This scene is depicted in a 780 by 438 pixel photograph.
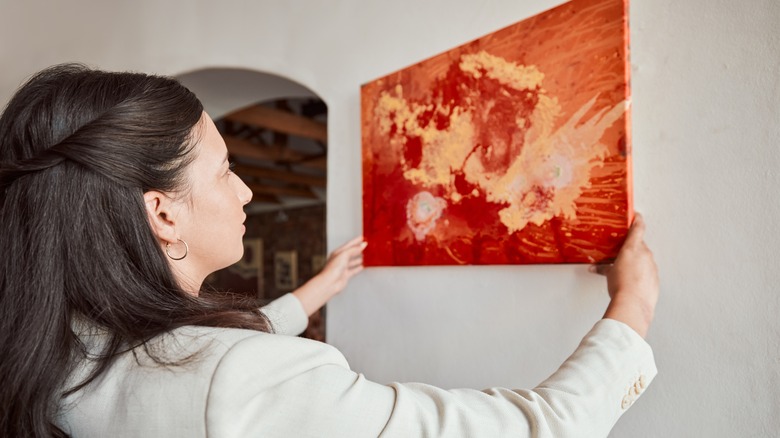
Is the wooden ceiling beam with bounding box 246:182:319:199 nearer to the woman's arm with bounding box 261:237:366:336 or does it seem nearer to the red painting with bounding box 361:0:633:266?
the woman's arm with bounding box 261:237:366:336

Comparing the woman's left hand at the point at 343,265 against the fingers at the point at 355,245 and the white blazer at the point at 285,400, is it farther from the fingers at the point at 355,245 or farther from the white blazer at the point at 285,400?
the white blazer at the point at 285,400

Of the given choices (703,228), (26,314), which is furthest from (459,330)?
(26,314)

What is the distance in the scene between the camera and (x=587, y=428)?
0.70 meters

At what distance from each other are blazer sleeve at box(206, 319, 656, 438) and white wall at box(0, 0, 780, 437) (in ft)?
0.87

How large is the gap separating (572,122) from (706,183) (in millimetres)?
262

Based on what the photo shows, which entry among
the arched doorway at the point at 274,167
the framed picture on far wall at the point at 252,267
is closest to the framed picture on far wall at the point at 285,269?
the arched doorway at the point at 274,167

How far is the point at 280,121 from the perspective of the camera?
4016 mm

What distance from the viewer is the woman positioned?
2.08 feet

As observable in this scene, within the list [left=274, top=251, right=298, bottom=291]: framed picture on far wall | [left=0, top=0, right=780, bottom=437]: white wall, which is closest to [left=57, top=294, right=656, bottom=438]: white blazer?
[left=0, top=0, right=780, bottom=437]: white wall

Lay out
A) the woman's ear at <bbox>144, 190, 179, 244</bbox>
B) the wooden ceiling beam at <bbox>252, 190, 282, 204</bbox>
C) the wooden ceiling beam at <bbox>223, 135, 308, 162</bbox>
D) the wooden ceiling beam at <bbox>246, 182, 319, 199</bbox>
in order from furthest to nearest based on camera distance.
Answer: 1. the wooden ceiling beam at <bbox>252, 190, 282, 204</bbox>
2. the wooden ceiling beam at <bbox>246, 182, 319, 199</bbox>
3. the wooden ceiling beam at <bbox>223, 135, 308, 162</bbox>
4. the woman's ear at <bbox>144, 190, 179, 244</bbox>

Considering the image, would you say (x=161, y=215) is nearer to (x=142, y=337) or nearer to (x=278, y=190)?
(x=142, y=337)

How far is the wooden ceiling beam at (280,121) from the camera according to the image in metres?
3.77

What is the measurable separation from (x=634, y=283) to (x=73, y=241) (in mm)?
847

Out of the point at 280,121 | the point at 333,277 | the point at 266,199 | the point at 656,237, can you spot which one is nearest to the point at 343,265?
the point at 333,277
